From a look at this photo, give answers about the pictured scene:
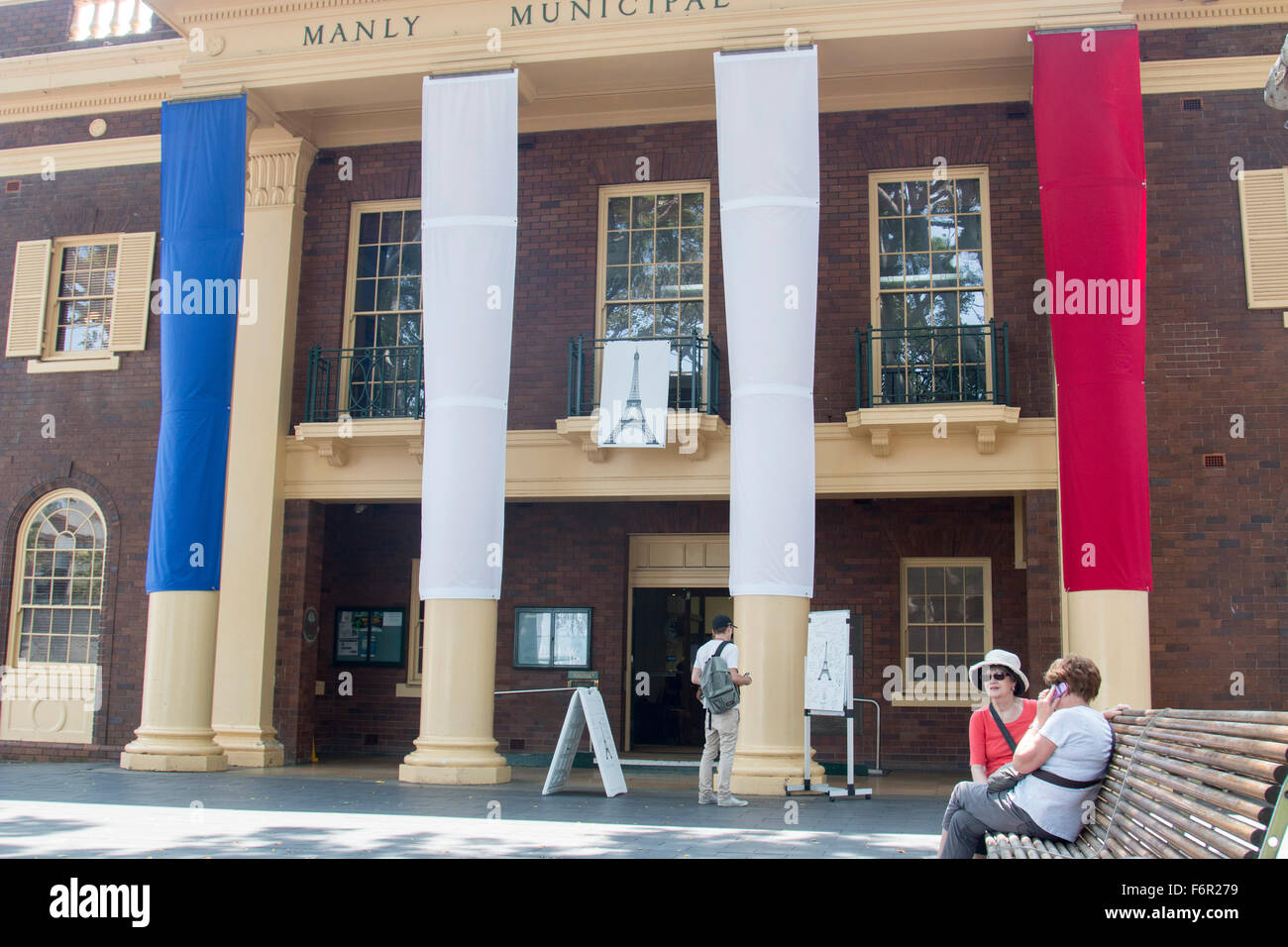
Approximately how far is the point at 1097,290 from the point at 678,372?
4.91 meters

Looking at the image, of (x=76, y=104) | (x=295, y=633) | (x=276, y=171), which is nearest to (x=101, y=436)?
(x=295, y=633)

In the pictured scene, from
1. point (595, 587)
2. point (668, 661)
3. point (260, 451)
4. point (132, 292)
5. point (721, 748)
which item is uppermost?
point (132, 292)

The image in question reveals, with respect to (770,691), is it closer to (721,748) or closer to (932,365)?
(721,748)

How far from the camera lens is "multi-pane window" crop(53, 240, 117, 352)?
17.1 meters

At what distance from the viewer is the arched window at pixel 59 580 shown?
54.3 ft

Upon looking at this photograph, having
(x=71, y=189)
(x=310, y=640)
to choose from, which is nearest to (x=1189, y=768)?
(x=310, y=640)

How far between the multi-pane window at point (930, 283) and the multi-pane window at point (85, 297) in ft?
35.2

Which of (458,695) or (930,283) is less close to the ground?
(930,283)

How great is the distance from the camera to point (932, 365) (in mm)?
14297

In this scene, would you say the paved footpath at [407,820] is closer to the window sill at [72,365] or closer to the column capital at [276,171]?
the window sill at [72,365]

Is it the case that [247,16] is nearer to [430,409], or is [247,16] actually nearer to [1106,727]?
[430,409]

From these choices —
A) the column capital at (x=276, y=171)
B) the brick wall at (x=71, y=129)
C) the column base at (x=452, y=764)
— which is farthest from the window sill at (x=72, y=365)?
the column base at (x=452, y=764)

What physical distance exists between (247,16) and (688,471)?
7860 millimetres

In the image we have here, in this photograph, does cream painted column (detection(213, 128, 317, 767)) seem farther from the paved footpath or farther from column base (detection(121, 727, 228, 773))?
the paved footpath
